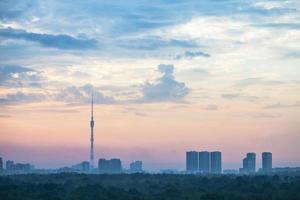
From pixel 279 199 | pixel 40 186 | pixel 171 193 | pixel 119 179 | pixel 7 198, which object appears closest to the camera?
pixel 279 199

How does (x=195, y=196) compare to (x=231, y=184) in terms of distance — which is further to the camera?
(x=231, y=184)

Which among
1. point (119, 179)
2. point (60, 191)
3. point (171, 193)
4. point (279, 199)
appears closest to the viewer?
point (279, 199)

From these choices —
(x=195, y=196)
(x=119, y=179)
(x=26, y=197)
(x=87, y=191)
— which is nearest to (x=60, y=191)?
(x=87, y=191)

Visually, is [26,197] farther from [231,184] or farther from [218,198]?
[231,184]

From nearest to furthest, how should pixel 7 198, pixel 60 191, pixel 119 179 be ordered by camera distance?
1. pixel 7 198
2. pixel 60 191
3. pixel 119 179

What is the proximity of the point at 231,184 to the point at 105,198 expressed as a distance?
Answer: 30594mm

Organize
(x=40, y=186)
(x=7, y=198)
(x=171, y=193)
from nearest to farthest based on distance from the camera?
(x=7, y=198) < (x=171, y=193) < (x=40, y=186)

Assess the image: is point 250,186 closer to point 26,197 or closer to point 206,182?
point 206,182

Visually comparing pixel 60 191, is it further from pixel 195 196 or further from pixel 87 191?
pixel 195 196

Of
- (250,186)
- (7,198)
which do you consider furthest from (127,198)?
(250,186)

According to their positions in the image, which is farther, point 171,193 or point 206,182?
point 206,182

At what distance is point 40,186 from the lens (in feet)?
329

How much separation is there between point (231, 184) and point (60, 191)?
94.9ft

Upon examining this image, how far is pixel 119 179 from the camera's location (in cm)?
14300
